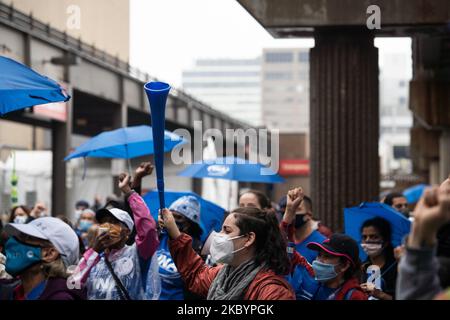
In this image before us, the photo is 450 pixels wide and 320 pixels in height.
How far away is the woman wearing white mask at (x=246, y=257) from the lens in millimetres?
4711

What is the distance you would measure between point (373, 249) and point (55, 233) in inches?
94.3

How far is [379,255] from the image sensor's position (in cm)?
636

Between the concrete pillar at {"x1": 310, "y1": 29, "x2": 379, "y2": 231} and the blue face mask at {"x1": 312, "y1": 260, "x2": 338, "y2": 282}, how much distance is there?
5.22m

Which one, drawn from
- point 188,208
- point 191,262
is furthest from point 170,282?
point 191,262

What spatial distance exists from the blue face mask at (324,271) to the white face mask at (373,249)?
110cm

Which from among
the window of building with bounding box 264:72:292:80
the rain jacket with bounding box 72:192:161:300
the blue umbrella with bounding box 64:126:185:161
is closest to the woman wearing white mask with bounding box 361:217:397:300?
the rain jacket with bounding box 72:192:161:300

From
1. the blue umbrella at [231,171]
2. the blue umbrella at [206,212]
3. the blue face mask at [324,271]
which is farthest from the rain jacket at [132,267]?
the blue umbrella at [231,171]

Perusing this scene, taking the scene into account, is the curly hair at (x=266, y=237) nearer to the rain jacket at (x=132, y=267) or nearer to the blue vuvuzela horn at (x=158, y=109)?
the blue vuvuzela horn at (x=158, y=109)

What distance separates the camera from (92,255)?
17.9 feet

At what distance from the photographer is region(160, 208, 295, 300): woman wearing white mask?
15.5ft

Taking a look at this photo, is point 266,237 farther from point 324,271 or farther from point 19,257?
point 19,257

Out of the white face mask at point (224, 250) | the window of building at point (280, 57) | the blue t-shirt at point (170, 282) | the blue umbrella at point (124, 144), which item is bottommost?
the blue t-shirt at point (170, 282)
